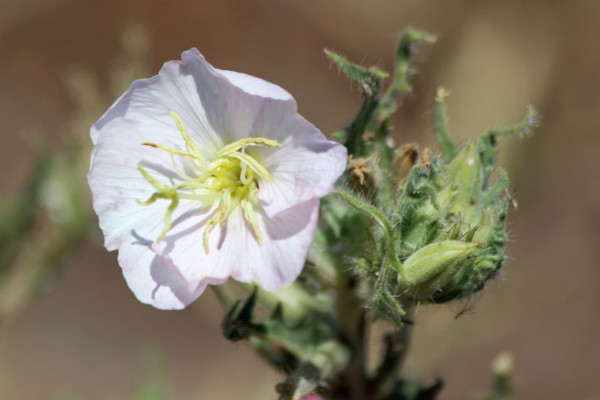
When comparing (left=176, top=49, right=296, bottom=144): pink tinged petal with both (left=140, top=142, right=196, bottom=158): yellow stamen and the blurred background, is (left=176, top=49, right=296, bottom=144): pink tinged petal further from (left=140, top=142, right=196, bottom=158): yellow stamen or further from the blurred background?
the blurred background

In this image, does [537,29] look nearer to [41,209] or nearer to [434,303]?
[41,209]

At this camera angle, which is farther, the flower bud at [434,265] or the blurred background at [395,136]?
the blurred background at [395,136]

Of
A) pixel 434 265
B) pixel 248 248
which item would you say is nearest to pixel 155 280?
pixel 248 248

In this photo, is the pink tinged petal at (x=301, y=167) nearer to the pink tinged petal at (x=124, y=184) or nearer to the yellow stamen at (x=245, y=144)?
the yellow stamen at (x=245, y=144)

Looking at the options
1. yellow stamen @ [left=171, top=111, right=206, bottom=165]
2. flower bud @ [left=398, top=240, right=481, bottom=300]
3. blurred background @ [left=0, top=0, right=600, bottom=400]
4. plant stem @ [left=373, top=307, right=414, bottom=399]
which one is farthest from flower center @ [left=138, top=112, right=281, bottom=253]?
blurred background @ [left=0, top=0, right=600, bottom=400]

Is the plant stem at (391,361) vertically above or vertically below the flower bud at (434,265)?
below

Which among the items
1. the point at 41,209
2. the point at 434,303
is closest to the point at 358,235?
the point at 434,303

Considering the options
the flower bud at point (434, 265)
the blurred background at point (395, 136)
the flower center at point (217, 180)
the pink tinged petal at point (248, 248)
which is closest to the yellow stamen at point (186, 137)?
the flower center at point (217, 180)

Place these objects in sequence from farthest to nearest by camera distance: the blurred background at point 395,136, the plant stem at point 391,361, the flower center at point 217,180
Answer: the blurred background at point 395,136, the plant stem at point 391,361, the flower center at point 217,180
